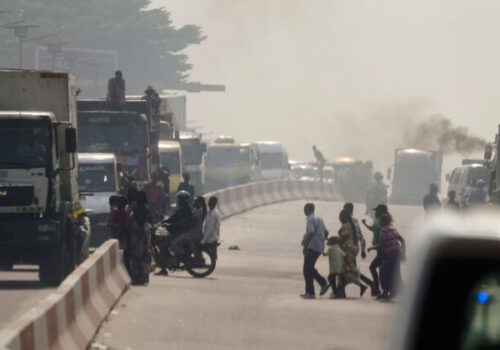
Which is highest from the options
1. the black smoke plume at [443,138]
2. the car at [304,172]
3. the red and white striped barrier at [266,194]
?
the black smoke plume at [443,138]

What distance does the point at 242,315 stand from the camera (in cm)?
1920

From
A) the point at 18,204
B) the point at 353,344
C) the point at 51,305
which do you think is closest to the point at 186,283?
the point at 18,204

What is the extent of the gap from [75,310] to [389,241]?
7797 millimetres

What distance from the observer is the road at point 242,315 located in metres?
16.2

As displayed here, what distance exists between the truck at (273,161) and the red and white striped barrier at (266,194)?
595 cm

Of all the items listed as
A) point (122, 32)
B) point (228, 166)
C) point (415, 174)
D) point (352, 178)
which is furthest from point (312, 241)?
point (122, 32)

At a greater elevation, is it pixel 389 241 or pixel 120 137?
pixel 120 137

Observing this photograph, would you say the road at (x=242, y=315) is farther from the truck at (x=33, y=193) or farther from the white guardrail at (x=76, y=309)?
the truck at (x=33, y=193)

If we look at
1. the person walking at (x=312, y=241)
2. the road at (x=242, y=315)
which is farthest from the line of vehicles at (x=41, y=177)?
the person walking at (x=312, y=241)

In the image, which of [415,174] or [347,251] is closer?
[347,251]

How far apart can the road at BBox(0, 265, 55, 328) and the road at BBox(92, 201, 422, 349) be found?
1163mm

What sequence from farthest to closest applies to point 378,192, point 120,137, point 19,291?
point 378,192, point 120,137, point 19,291

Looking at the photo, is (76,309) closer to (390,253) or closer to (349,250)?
(390,253)

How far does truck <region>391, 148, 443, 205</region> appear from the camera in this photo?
2938 inches
